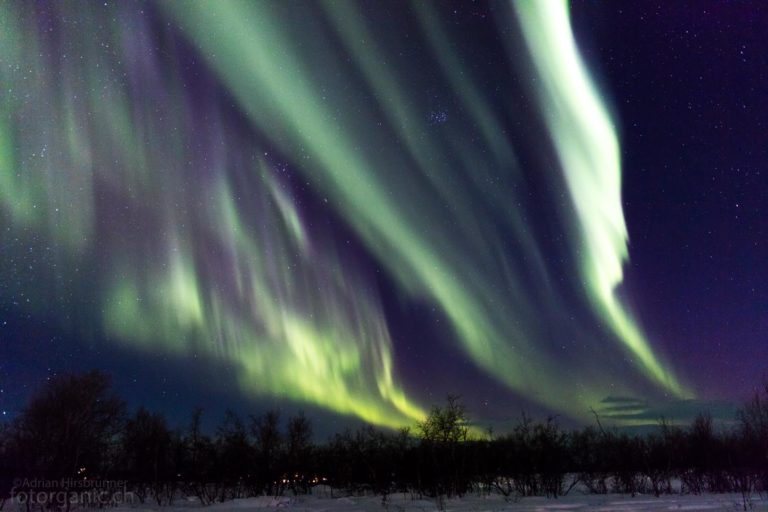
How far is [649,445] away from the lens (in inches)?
2425

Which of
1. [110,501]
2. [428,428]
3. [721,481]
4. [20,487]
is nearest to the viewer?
[20,487]

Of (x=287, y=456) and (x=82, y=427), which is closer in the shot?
(x=82, y=427)

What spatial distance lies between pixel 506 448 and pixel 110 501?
35.5 meters

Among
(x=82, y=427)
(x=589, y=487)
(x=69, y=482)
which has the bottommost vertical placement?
(x=589, y=487)

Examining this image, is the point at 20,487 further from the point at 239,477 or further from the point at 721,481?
the point at 721,481

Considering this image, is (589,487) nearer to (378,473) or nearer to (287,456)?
(378,473)

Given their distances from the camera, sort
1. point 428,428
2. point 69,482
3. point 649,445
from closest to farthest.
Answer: point 69,482 → point 428,428 → point 649,445

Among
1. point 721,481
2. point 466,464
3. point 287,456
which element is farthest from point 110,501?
point 721,481

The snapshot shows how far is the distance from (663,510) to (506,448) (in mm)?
30363

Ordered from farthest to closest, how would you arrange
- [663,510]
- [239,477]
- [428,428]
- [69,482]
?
[239,477] < [428,428] < [69,482] < [663,510]

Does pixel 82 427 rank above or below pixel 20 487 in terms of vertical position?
above

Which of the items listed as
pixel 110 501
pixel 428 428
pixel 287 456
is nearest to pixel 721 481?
pixel 428 428

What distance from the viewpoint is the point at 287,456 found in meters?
60.3

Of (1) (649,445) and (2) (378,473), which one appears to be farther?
(1) (649,445)
